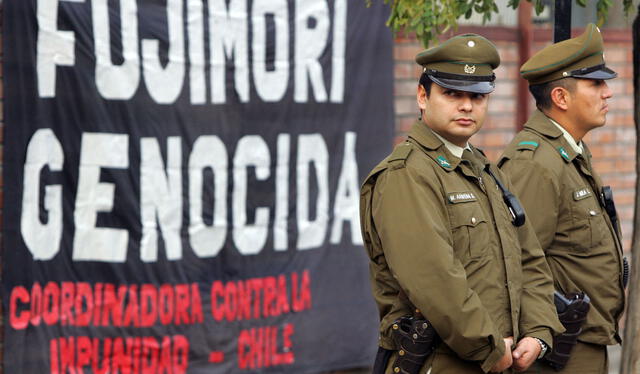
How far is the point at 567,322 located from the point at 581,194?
0.53 meters

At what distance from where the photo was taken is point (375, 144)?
684 cm

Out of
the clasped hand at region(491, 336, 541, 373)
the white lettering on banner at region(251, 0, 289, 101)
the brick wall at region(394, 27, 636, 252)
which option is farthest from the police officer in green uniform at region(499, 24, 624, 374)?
the brick wall at region(394, 27, 636, 252)

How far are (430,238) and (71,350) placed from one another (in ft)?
9.16

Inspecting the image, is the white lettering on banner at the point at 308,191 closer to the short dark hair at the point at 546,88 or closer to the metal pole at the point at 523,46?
the metal pole at the point at 523,46

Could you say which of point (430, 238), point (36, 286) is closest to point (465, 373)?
point (430, 238)

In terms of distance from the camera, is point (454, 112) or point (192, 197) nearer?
point (454, 112)

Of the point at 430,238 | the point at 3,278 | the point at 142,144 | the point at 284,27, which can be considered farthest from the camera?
the point at 284,27

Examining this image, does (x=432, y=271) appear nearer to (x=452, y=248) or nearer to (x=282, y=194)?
(x=452, y=248)

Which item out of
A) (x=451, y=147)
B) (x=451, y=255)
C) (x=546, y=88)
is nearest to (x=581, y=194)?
(x=546, y=88)

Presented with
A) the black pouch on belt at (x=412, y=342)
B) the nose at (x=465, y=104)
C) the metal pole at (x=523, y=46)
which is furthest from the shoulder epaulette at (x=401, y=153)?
the metal pole at (x=523, y=46)

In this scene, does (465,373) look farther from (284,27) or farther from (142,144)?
(284,27)

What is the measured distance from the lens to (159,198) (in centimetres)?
594

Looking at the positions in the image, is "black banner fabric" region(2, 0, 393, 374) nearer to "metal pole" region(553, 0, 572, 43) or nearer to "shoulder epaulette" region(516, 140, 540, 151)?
"metal pole" region(553, 0, 572, 43)

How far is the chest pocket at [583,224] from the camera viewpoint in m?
4.42
